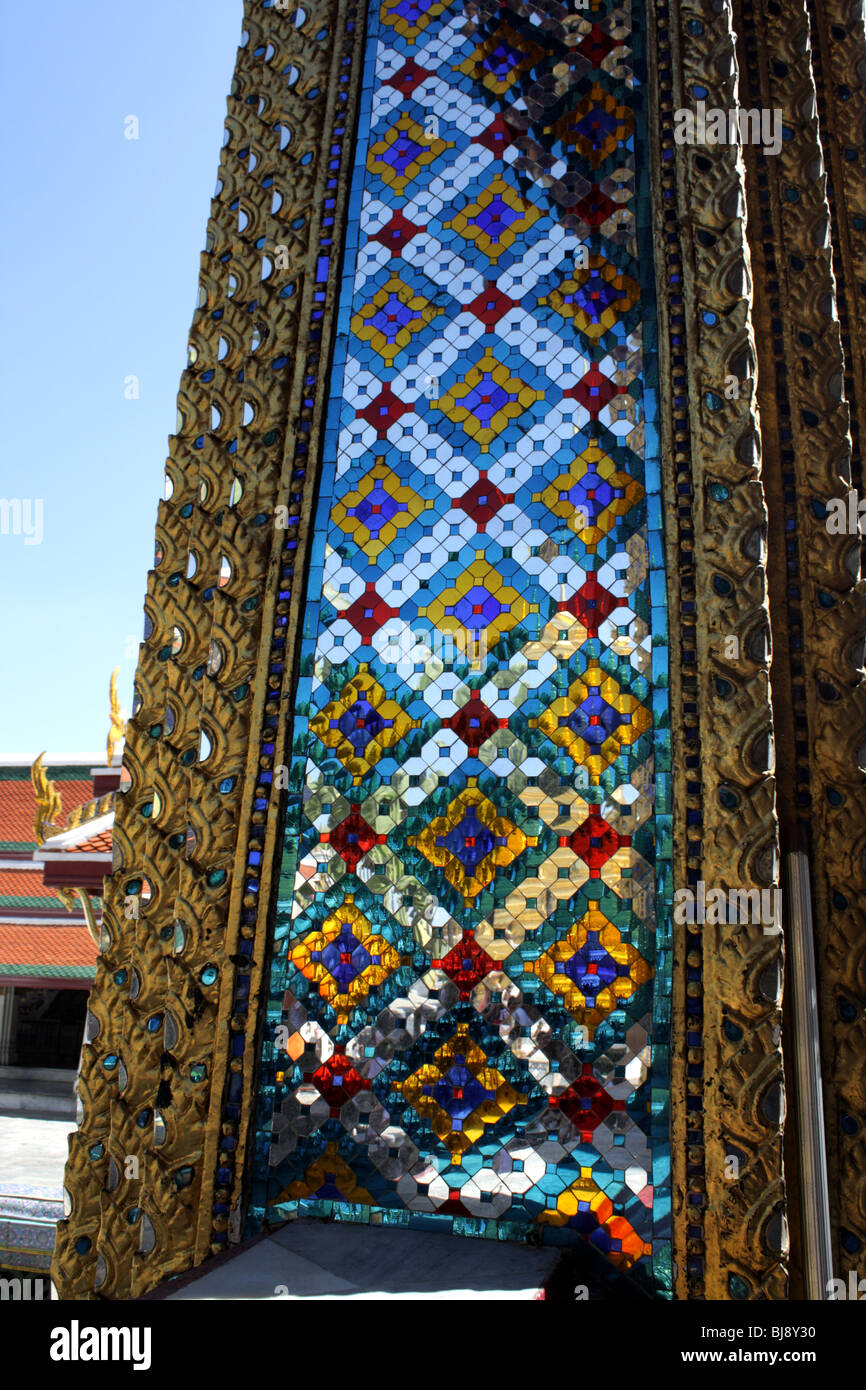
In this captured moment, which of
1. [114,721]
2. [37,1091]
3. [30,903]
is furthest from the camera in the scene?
[37,1091]

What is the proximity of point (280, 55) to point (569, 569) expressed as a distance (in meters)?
1.19

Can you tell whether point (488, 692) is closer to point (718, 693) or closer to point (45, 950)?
point (718, 693)

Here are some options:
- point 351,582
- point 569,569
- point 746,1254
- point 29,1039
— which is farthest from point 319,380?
point 29,1039

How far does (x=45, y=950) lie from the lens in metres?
9.17

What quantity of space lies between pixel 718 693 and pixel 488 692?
0.34m

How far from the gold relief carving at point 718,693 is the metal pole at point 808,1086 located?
14 cm

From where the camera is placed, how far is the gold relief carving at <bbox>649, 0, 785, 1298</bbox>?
1.31 meters

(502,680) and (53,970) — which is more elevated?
(502,680)

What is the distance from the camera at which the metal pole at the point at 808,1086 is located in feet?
4.54

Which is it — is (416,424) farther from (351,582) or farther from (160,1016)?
(160,1016)

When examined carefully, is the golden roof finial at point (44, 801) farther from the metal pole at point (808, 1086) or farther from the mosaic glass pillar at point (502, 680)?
the metal pole at point (808, 1086)

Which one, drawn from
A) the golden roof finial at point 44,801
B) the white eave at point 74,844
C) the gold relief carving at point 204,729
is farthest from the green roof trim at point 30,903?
the gold relief carving at point 204,729

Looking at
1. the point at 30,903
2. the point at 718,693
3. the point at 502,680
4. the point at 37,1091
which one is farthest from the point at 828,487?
the point at 37,1091

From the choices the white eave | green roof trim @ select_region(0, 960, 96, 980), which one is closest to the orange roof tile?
green roof trim @ select_region(0, 960, 96, 980)
